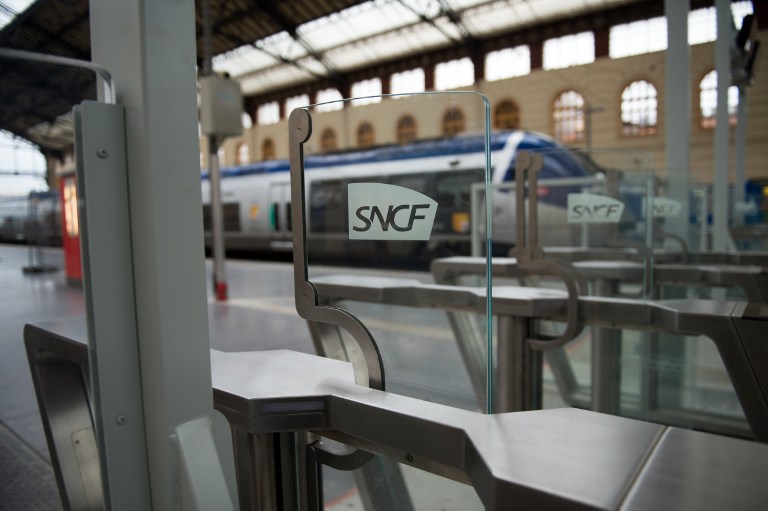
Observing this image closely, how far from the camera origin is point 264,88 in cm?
1634

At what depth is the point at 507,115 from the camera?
45.0ft

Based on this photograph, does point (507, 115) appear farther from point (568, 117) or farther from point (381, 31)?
point (381, 31)

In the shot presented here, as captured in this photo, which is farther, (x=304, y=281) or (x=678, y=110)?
(x=678, y=110)

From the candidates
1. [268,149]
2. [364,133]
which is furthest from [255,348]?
[268,149]

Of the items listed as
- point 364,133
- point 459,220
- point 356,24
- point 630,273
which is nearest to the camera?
point 459,220

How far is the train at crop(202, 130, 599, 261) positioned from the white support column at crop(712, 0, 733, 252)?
2.90ft

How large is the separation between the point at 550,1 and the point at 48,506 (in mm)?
13061

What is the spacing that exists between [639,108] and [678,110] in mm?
9874

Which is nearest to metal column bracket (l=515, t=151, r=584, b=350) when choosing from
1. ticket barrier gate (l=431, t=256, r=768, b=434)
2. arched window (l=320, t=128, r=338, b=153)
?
ticket barrier gate (l=431, t=256, r=768, b=434)

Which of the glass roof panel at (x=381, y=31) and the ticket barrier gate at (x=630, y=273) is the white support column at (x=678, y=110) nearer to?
the ticket barrier gate at (x=630, y=273)

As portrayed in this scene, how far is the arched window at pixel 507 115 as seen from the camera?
13.5m

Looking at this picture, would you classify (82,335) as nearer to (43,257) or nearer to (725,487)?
(43,257)

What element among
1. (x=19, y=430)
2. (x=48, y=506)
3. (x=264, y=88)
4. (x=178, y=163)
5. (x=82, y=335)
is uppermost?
(x=264, y=88)

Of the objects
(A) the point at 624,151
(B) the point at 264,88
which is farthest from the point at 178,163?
(B) the point at 264,88
